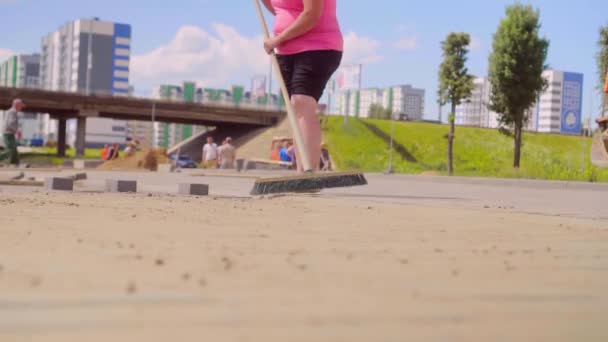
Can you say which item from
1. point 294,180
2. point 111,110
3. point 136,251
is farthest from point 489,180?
point 111,110

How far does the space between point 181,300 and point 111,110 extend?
282 ft

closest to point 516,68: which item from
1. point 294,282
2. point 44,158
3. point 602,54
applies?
point 602,54

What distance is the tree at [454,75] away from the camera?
47.9 m

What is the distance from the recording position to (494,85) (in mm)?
43375

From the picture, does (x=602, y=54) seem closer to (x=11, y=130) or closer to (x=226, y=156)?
(x=226, y=156)

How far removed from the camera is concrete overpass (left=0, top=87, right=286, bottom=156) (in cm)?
8162

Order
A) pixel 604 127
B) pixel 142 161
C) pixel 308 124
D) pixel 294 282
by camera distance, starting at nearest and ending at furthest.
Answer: pixel 294 282, pixel 604 127, pixel 308 124, pixel 142 161

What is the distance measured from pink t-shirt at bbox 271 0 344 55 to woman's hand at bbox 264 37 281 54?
0.26 ft

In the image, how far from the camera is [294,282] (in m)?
2.28

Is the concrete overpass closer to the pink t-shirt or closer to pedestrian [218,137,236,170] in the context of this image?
pedestrian [218,137,236,170]

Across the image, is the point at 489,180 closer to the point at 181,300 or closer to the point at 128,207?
the point at 128,207

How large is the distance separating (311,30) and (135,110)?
79.7 meters

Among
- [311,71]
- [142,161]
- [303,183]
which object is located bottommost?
[142,161]

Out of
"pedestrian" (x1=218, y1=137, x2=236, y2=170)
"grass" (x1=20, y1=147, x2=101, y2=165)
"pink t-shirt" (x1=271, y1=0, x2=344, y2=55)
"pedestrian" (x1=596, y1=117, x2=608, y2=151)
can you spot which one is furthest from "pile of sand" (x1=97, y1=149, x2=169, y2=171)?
"pedestrian" (x1=596, y1=117, x2=608, y2=151)
